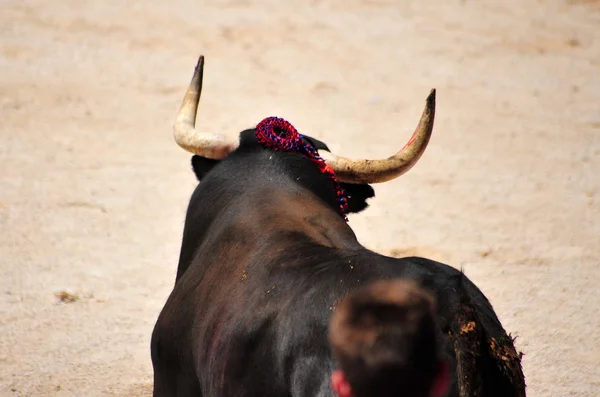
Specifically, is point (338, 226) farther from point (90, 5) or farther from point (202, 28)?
point (90, 5)

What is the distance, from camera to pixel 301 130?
7.36 meters

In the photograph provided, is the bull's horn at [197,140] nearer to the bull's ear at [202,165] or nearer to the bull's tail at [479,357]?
the bull's ear at [202,165]

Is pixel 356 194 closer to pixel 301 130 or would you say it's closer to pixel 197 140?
pixel 197 140

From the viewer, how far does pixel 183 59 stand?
344 inches

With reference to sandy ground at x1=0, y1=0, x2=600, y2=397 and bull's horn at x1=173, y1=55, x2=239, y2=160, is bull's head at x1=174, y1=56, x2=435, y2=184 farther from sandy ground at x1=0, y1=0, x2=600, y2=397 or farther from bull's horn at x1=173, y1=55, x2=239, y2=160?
sandy ground at x1=0, y1=0, x2=600, y2=397

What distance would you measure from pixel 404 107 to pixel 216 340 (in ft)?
18.8

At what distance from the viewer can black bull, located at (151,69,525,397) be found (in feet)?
6.69

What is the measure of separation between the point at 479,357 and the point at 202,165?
183 cm

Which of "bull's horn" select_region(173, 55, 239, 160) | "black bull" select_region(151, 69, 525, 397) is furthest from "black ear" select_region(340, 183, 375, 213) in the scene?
"bull's horn" select_region(173, 55, 239, 160)

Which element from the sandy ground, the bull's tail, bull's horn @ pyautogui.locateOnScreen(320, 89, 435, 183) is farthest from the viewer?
the sandy ground

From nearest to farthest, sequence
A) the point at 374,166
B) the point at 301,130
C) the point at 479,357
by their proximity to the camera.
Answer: the point at 479,357
the point at 374,166
the point at 301,130

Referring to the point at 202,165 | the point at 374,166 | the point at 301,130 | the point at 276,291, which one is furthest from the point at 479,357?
the point at 301,130

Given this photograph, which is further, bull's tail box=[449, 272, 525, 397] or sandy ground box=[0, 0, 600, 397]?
sandy ground box=[0, 0, 600, 397]

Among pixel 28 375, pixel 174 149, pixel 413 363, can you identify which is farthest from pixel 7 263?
pixel 413 363
